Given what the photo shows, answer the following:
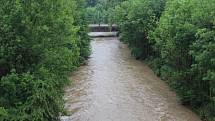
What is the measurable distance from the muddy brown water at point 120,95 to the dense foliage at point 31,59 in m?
3.87

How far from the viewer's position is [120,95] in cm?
2342

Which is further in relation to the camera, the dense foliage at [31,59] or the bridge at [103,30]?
the bridge at [103,30]

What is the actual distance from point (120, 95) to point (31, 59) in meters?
9.11

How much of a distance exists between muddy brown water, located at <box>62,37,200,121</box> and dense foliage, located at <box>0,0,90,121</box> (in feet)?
12.7

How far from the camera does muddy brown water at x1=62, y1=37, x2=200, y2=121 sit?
19.7 m

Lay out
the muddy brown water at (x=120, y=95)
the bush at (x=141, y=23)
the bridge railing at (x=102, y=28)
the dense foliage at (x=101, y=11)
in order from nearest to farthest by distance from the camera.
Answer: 1. the muddy brown water at (x=120, y=95)
2. the bush at (x=141, y=23)
3. the bridge railing at (x=102, y=28)
4. the dense foliage at (x=101, y=11)

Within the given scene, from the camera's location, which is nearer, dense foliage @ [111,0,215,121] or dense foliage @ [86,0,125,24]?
dense foliage @ [111,0,215,121]

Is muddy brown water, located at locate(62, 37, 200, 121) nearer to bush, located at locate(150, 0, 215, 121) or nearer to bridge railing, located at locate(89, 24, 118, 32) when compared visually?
bush, located at locate(150, 0, 215, 121)

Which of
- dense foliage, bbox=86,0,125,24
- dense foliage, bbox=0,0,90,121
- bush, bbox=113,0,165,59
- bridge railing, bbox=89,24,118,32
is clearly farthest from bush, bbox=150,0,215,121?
dense foliage, bbox=86,0,125,24

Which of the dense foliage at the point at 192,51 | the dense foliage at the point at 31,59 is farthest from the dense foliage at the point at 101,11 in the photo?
the dense foliage at the point at 31,59

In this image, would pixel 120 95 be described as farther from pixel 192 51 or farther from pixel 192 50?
pixel 192 51

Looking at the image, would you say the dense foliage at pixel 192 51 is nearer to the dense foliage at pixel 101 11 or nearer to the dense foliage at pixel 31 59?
the dense foliage at pixel 31 59

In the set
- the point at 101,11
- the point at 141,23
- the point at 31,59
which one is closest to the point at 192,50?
the point at 31,59

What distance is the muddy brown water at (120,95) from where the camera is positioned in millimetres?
19688
